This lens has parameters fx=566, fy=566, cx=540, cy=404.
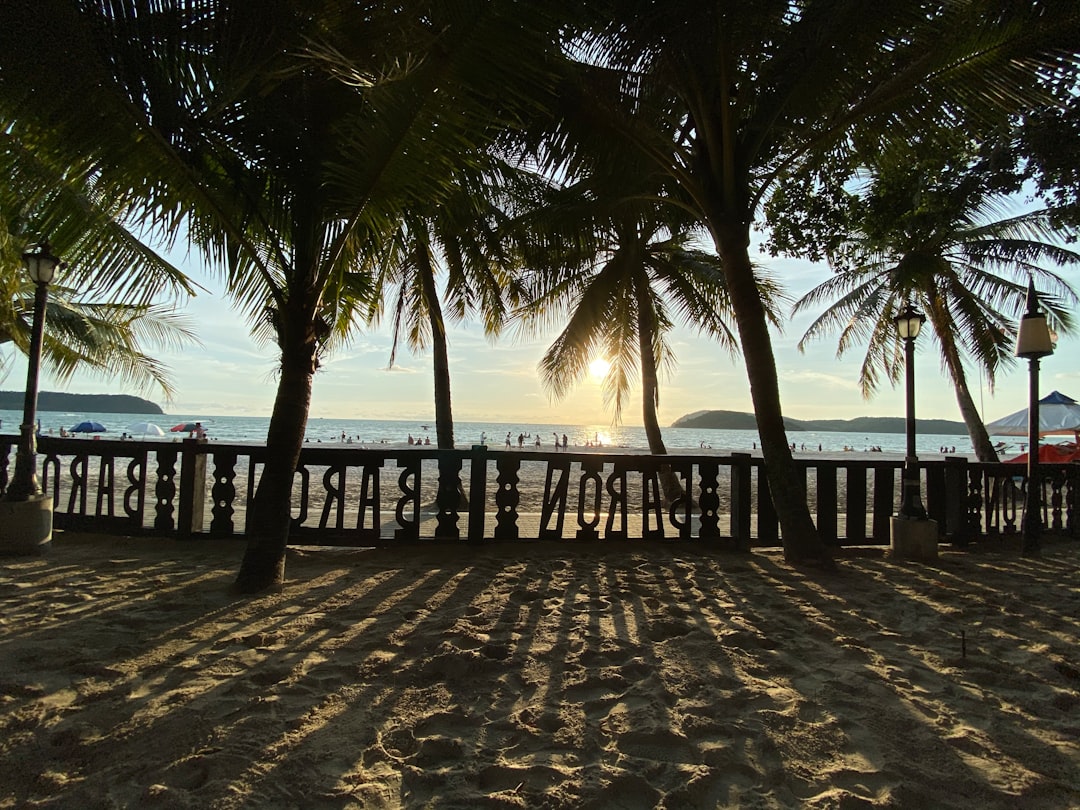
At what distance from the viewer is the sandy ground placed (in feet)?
6.03

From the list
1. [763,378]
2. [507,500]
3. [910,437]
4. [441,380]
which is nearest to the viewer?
[763,378]

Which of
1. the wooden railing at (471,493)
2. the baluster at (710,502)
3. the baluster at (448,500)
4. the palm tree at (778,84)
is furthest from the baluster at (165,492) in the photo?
the baluster at (710,502)

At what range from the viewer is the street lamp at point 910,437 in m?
5.92

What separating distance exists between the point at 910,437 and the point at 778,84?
4.12 m

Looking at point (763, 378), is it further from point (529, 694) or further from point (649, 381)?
point (649, 381)

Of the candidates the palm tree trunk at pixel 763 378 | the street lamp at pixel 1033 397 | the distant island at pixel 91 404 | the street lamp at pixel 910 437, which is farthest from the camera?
the distant island at pixel 91 404

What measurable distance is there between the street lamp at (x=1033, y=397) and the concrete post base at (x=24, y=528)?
988cm

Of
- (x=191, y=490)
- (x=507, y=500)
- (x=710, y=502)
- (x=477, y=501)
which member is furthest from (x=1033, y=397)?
(x=191, y=490)

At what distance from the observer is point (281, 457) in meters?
4.02

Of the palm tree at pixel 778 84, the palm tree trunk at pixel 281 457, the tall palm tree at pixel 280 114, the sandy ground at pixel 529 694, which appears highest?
the palm tree at pixel 778 84

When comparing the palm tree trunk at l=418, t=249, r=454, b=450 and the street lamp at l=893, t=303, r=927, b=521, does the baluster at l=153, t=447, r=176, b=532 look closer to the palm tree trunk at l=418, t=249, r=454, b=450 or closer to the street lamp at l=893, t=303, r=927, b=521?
the palm tree trunk at l=418, t=249, r=454, b=450

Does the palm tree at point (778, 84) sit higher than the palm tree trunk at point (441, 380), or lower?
higher

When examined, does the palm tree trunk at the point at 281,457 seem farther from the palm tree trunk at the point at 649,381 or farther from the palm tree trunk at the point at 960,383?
the palm tree trunk at the point at 960,383

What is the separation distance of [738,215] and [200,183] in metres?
4.57
